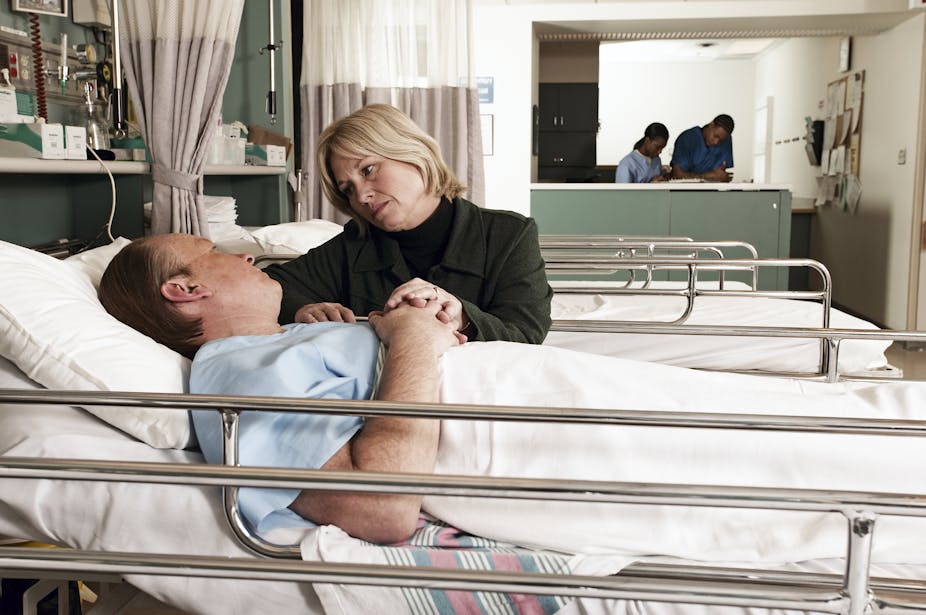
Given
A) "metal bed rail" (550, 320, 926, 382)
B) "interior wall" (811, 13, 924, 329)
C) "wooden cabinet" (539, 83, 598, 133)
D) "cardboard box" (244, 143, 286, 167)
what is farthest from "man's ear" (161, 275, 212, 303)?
"wooden cabinet" (539, 83, 598, 133)

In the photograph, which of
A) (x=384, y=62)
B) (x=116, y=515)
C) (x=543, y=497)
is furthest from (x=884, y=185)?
(x=116, y=515)

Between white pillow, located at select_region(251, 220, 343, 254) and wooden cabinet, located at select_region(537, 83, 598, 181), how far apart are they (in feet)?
18.9

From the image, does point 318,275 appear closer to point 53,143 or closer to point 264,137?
point 53,143

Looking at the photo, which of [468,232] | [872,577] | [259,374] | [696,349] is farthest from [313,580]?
[696,349]

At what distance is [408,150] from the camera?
2.13 meters

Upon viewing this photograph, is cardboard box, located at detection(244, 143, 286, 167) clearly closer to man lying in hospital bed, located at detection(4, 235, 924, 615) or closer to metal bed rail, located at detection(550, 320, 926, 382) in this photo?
metal bed rail, located at detection(550, 320, 926, 382)

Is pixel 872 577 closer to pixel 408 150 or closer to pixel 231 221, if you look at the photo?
pixel 408 150

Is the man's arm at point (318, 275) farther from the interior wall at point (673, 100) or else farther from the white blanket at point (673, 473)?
the interior wall at point (673, 100)

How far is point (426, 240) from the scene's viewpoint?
2186 mm

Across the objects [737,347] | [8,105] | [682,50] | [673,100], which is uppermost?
[682,50]

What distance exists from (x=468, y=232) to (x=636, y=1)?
5.06 m

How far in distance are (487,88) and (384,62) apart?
2.31 metres

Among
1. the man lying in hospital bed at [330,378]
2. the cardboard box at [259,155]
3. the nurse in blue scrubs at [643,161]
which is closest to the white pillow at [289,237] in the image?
the cardboard box at [259,155]

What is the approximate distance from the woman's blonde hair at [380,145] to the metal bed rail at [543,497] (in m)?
1.05
